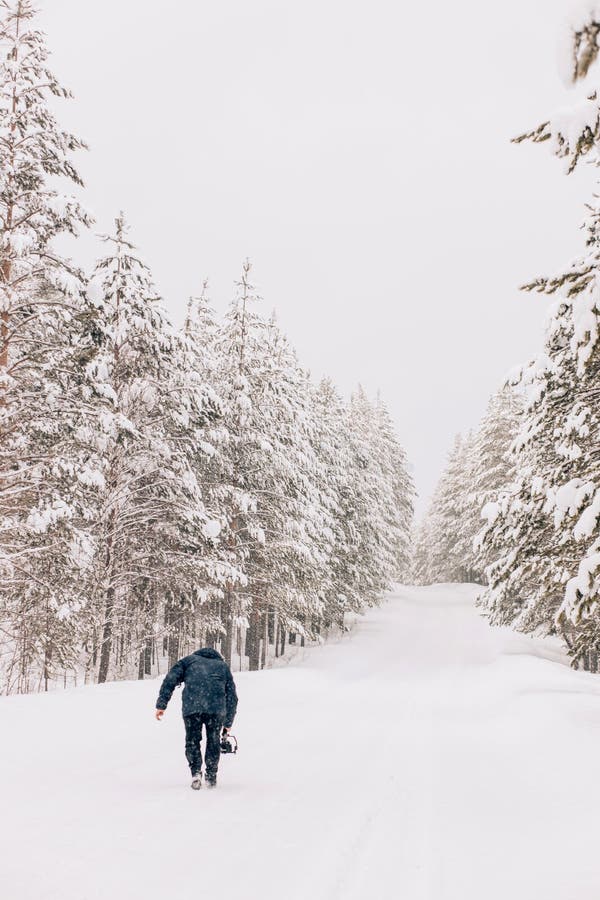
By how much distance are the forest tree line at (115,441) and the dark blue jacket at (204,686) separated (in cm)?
463

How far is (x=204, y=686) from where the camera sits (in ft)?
23.6

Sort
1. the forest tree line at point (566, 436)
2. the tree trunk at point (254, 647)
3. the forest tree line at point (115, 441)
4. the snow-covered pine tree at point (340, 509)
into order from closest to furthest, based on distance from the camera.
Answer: the forest tree line at point (566, 436) < the forest tree line at point (115, 441) < the tree trunk at point (254, 647) < the snow-covered pine tree at point (340, 509)

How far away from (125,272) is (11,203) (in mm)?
3476

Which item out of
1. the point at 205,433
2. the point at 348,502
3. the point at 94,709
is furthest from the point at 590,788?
the point at 348,502

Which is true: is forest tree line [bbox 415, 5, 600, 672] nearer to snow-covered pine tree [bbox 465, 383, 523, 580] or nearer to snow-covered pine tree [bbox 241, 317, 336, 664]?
snow-covered pine tree [bbox 241, 317, 336, 664]

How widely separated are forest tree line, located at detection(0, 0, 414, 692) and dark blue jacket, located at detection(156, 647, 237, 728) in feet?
15.2

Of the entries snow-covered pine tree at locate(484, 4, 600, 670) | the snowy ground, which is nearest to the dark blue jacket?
the snowy ground

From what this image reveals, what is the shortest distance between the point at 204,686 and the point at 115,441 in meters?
6.63

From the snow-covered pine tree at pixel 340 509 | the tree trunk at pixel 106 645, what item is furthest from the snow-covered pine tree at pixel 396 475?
the tree trunk at pixel 106 645

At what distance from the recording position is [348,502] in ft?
100.0

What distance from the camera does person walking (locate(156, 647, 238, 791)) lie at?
7.04 meters

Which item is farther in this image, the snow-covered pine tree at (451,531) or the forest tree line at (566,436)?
the snow-covered pine tree at (451,531)

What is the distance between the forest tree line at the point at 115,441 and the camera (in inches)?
443

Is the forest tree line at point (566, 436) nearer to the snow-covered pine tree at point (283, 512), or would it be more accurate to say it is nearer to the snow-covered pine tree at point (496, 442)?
the snow-covered pine tree at point (283, 512)
